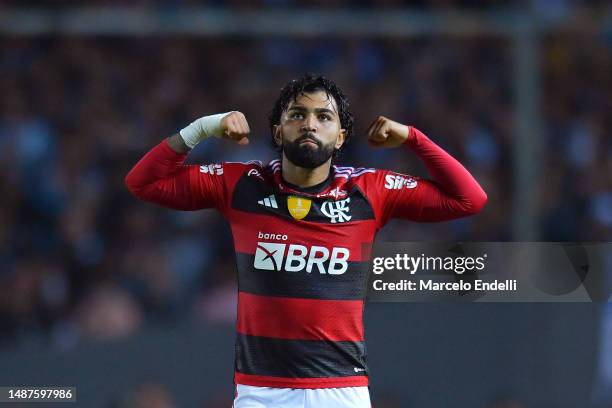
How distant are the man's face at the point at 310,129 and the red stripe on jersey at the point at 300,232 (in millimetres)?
223

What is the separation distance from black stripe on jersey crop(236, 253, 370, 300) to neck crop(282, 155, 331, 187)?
0.32m

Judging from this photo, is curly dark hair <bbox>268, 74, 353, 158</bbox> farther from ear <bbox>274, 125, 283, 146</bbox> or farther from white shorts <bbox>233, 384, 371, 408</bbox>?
white shorts <bbox>233, 384, 371, 408</bbox>

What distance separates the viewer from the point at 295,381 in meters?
4.02

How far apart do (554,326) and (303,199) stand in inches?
89.2

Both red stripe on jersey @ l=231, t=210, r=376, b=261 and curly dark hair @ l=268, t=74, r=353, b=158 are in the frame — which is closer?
red stripe on jersey @ l=231, t=210, r=376, b=261

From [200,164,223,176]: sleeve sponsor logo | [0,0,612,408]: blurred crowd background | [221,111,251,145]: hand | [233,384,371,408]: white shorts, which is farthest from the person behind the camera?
[0,0,612,408]: blurred crowd background

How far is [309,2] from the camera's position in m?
8.00

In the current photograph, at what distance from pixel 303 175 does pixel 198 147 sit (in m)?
2.99

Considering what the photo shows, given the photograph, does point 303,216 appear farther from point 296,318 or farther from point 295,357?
point 295,357

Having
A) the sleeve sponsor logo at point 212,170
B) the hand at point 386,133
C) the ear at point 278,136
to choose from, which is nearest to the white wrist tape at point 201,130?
the sleeve sponsor logo at point 212,170

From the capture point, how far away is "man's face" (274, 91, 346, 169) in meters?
4.11

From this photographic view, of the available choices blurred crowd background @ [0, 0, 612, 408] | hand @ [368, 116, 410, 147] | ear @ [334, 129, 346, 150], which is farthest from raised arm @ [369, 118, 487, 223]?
blurred crowd background @ [0, 0, 612, 408]

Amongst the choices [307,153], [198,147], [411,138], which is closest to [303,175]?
[307,153]

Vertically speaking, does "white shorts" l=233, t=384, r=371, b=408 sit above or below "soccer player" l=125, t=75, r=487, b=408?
below
